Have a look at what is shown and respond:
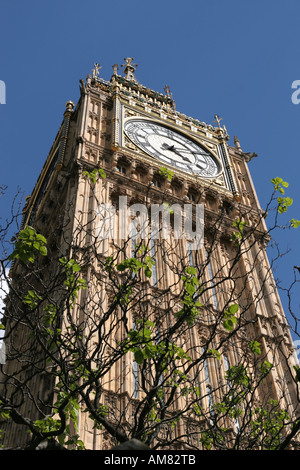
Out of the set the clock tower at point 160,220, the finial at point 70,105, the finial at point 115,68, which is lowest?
the clock tower at point 160,220

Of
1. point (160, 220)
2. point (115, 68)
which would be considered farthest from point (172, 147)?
point (115, 68)

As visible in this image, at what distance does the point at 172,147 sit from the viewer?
3033cm

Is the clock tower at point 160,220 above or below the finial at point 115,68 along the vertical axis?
below

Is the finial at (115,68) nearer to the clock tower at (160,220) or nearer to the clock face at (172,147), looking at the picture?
the clock tower at (160,220)

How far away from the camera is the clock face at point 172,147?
1151 inches

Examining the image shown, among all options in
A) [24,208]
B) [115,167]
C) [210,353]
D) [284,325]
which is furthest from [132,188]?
[210,353]

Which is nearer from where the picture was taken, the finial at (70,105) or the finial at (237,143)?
the finial at (70,105)

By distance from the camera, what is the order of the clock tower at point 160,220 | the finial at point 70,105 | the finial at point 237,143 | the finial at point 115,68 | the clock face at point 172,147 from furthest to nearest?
1. the finial at point 115,68
2. the finial at point 237,143
3. the finial at point 70,105
4. the clock face at point 172,147
5. the clock tower at point 160,220

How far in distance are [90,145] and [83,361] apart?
19.9 metres

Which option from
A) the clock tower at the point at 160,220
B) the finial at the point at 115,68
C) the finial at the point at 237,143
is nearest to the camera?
the clock tower at the point at 160,220

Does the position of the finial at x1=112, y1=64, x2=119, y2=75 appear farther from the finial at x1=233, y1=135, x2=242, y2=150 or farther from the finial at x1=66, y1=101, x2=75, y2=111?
the finial at x1=233, y1=135, x2=242, y2=150

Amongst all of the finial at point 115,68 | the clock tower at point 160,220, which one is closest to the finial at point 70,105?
the clock tower at point 160,220

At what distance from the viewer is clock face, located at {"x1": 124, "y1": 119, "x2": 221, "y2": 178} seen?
2923 cm
